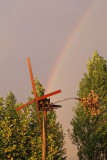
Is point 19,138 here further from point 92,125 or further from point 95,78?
point 95,78

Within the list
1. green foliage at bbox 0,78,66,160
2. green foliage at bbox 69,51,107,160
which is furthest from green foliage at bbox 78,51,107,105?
green foliage at bbox 0,78,66,160

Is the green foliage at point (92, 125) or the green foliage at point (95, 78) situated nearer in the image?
the green foliage at point (92, 125)

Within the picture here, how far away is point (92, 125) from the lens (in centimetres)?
2753

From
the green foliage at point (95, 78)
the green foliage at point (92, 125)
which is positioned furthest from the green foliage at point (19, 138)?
the green foliage at point (95, 78)

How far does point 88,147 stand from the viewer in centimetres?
2631

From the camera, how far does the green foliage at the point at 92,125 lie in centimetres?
2662

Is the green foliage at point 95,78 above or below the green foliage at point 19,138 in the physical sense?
above

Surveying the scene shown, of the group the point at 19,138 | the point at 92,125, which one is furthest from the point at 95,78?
the point at 19,138

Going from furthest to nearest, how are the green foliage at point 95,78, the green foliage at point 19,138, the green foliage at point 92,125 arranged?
the green foliage at point 95,78, the green foliage at point 92,125, the green foliage at point 19,138

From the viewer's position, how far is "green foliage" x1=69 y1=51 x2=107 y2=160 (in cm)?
2662

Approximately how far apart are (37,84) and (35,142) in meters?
11.7

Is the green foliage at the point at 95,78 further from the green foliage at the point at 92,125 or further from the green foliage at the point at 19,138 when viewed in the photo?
the green foliage at the point at 19,138

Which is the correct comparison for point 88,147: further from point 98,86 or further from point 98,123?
point 98,86

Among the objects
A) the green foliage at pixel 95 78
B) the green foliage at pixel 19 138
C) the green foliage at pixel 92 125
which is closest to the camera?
the green foliage at pixel 19 138
